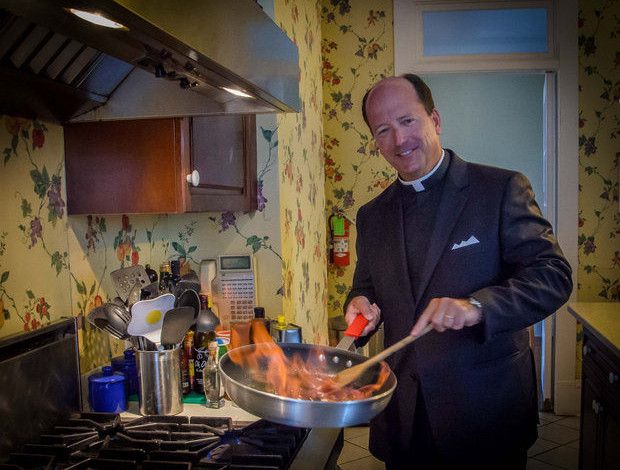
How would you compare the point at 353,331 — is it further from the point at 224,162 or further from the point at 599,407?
the point at 599,407

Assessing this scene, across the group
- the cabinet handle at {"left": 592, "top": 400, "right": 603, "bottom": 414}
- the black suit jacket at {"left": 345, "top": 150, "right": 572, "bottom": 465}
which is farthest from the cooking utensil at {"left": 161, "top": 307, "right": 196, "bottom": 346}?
the cabinet handle at {"left": 592, "top": 400, "right": 603, "bottom": 414}

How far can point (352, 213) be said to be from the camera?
3693mm

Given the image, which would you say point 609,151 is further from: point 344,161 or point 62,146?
point 62,146

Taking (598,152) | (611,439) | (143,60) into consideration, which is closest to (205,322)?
(143,60)

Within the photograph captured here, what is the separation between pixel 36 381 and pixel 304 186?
5.38ft

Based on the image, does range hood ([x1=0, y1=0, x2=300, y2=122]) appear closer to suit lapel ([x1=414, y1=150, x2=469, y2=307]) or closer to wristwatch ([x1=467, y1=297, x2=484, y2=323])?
suit lapel ([x1=414, y1=150, x2=469, y2=307])

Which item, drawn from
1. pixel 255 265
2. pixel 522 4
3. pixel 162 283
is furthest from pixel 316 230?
pixel 522 4

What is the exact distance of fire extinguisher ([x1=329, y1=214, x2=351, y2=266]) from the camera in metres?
3.62

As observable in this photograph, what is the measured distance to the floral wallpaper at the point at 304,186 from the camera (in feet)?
7.34

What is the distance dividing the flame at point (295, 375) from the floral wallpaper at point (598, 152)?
2.93 m

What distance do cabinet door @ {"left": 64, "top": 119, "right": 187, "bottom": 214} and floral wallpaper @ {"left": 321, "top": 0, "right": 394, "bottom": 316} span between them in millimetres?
2232

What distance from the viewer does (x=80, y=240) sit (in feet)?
5.46

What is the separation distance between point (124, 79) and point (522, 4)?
9.82 feet

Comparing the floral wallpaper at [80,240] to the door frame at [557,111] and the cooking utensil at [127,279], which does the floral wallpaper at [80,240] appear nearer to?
the cooking utensil at [127,279]
